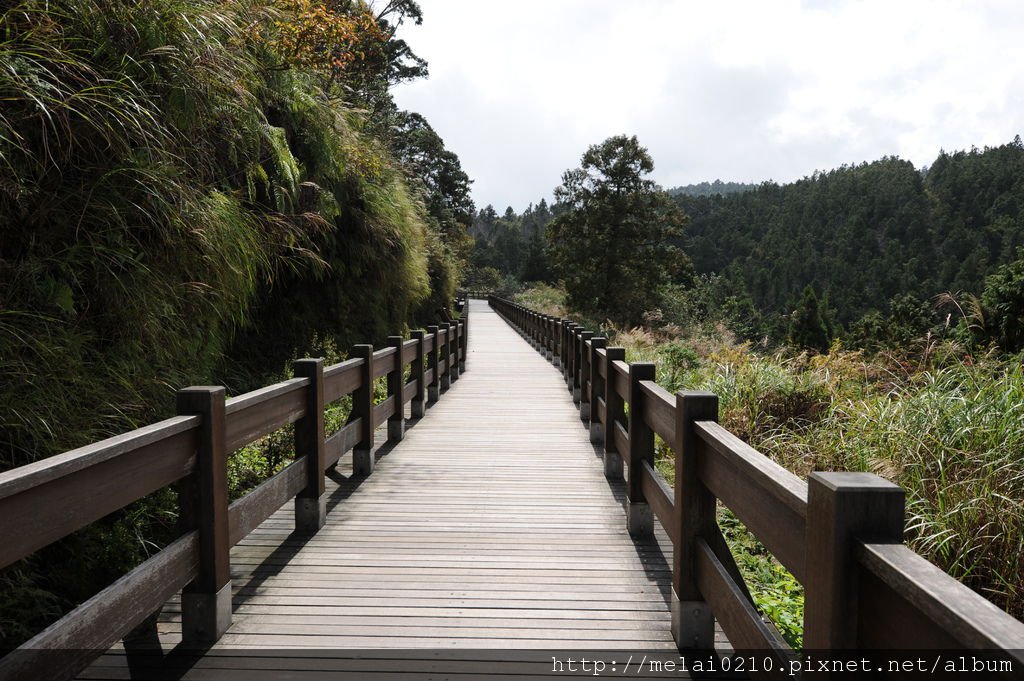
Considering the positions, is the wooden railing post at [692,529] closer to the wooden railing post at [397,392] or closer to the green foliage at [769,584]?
the green foliage at [769,584]

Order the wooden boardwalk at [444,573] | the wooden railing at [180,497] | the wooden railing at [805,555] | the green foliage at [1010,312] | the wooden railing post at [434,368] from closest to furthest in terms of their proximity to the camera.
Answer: the wooden railing at [805,555]
the wooden railing at [180,497]
the wooden boardwalk at [444,573]
the wooden railing post at [434,368]
the green foliage at [1010,312]

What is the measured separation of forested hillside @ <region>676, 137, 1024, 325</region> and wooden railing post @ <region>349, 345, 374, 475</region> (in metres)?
69.3

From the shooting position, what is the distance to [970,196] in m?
92.3

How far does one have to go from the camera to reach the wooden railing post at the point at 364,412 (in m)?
5.70

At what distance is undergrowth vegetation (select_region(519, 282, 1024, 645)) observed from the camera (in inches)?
136

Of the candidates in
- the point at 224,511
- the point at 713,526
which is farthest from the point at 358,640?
the point at 713,526

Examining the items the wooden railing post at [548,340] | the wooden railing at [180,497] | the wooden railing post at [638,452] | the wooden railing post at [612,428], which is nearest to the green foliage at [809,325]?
the wooden railing post at [548,340]

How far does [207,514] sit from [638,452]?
257 centimetres

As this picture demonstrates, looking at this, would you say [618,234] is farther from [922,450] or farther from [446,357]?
[922,450]

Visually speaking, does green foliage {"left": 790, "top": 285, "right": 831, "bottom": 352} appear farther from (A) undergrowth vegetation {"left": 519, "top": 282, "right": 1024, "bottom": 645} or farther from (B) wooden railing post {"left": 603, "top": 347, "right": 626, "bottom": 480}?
(B) wooden railing post {"left": 603, "top": 347, "right": 626, "bottom": 480}

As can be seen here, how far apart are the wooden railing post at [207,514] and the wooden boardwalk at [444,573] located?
0.43ft

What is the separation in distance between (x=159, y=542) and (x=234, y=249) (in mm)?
2479

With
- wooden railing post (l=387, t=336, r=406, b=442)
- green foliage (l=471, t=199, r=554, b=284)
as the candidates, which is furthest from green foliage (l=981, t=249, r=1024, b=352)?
green foliage (l=471, t=199, r=554, b=284)

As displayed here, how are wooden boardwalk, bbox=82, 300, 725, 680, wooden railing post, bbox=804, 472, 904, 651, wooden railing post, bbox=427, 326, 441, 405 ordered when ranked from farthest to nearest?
wooden railing post, bbox=427, 326, 441, 405
wooden boardwalk, bbox=82, 300, 725, 680
wooden railing post, bbox=804, 472, 904, 651
